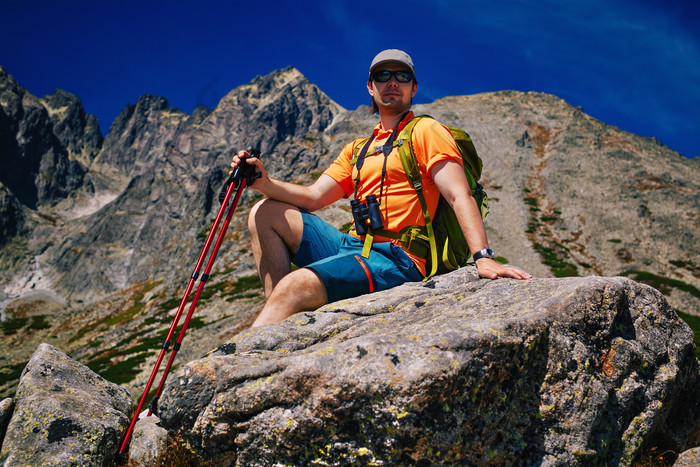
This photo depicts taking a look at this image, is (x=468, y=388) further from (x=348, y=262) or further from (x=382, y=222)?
(x=382, y=222)

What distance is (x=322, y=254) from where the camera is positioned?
280 inches

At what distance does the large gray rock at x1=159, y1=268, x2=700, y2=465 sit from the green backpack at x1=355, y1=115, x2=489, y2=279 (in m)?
1.74

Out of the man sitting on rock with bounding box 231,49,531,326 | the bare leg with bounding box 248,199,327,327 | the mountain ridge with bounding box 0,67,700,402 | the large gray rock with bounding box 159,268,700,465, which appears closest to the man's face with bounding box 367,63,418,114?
the man sitting on rock with bounding box 231,49,531,326

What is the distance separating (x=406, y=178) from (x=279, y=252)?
253cm

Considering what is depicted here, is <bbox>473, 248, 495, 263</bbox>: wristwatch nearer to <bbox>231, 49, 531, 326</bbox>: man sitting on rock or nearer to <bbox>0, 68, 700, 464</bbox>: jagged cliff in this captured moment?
<bbox>231, 49, 531, 326</bbox>: man sitting on rock

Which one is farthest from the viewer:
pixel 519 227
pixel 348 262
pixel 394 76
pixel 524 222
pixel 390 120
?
pixel 524 222

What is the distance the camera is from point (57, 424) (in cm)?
516

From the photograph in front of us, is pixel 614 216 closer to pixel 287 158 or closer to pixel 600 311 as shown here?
pixel 600 311

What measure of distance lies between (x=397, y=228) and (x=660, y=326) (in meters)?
3.88

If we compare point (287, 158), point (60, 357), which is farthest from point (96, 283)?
point (60, 357)

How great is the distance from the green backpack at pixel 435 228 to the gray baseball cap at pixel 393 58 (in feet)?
3.49

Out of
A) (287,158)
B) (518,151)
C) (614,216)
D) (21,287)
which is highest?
(287,158)

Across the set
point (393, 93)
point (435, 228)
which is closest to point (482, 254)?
point (435, 228)

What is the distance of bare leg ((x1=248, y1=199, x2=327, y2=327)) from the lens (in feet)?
21.0
